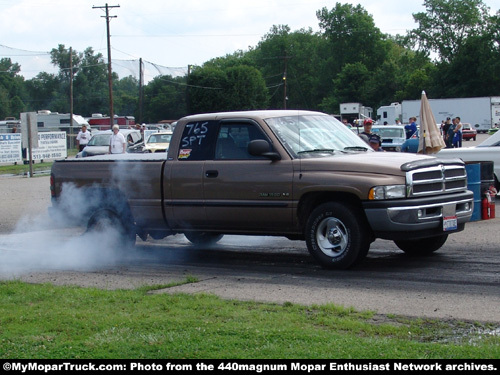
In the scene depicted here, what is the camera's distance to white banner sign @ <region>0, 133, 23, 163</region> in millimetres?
36844

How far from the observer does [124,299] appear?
23.9ft

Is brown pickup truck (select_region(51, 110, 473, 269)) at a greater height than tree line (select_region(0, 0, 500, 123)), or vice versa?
tree line (select_region(0, 0, 500, 123))

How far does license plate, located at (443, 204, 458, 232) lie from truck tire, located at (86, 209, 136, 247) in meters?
4.29

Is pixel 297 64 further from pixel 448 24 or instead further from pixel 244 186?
pixel 244 186

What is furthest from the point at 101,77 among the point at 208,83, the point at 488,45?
the point at 488,45

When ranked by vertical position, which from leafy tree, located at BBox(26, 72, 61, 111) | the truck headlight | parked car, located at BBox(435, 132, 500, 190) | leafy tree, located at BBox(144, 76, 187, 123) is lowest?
the truck headlight

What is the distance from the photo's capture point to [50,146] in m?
39.3

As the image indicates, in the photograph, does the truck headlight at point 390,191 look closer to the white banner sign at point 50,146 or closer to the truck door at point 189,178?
the truck door at point 189,178

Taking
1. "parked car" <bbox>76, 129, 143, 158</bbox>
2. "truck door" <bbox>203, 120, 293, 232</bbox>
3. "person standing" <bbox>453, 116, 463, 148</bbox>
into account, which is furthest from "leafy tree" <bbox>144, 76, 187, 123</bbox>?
"truck door" <bbox>203, 120, 293, 232</bbox>

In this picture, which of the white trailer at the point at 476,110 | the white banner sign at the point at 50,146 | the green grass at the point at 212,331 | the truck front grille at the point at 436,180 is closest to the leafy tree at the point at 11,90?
the white trailer at the point at 476,110

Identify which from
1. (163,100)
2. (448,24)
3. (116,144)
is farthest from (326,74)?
(116,144)

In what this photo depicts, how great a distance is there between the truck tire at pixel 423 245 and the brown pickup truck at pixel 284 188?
13 millimetres

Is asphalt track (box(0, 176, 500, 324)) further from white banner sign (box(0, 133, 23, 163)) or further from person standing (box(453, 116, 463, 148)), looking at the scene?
white banner sign (box(0, 133, 23, 163))

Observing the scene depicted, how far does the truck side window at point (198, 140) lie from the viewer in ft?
31.5
